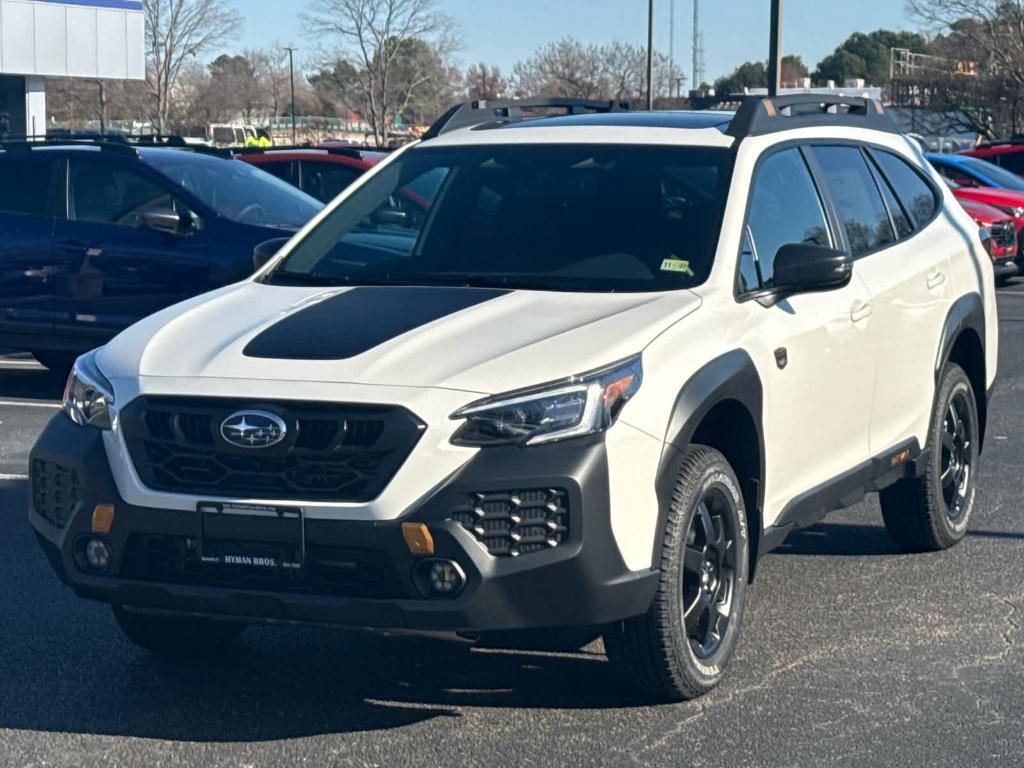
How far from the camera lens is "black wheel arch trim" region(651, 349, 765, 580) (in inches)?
184

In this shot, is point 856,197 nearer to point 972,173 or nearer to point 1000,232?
point 1000,232

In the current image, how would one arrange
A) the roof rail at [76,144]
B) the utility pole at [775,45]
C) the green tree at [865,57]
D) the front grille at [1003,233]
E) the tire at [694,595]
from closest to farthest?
1. the tire at [694,595]
2. the roof rail at [76,144]
3. the front grille at [1003,233]
4. the utility pole at [775,45]
5. the green tree at [865,57]

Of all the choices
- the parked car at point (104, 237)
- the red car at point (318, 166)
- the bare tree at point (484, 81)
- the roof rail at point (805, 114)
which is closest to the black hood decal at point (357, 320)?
the roof rail at point (805, 114)

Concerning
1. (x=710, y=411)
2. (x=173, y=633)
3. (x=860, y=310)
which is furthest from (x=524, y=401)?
(x=860, y=310)

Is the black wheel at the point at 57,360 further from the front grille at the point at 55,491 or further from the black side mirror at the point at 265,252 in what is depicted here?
the front grille at the point at 55,491

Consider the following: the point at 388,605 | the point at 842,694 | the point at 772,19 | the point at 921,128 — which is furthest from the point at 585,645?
the point at 921,128

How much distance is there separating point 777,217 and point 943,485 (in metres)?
1.86

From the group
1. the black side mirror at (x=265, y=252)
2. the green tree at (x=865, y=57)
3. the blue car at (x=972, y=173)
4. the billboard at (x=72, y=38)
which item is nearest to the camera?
the black side mirror at (x=265, y=252)

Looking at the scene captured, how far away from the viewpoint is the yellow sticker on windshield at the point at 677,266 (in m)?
5.42

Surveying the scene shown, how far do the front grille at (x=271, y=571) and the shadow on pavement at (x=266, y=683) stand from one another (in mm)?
344

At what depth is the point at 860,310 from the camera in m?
6.08

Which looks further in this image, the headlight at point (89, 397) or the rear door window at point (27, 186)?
the rear door window at point (27, 186)

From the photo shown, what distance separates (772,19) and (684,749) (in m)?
17.2

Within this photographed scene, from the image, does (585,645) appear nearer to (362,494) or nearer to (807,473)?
(807,473)
